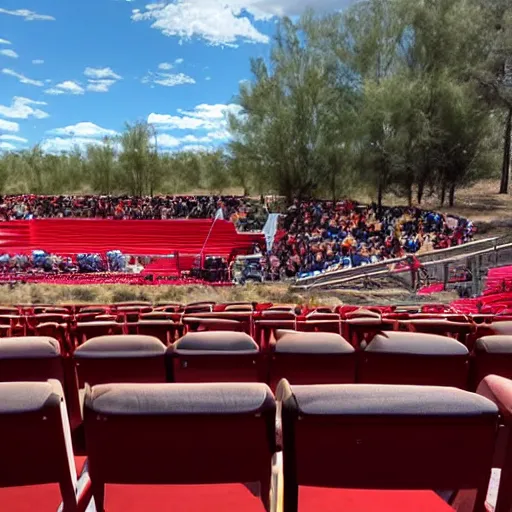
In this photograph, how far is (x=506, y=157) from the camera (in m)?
28.0

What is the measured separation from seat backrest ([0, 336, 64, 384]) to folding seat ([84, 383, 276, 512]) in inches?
48.4

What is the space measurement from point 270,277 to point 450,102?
41.1 feet

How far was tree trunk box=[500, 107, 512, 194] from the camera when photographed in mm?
26922

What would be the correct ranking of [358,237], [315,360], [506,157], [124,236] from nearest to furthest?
[315,360] → [358,237] → [506,157] → [124,236]

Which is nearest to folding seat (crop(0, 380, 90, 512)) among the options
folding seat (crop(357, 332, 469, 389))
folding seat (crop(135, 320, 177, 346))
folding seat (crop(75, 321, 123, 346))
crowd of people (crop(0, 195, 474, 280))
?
folding seat (crop(357, 332, 469, 389))

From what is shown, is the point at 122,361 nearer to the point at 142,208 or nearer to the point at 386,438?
the point at 386,438

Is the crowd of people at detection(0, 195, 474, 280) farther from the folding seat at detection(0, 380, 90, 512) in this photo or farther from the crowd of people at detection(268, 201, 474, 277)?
the folding seat at detection(0, 380, 90, 512)

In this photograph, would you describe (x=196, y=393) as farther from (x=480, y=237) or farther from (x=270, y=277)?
(x=480, y=237)

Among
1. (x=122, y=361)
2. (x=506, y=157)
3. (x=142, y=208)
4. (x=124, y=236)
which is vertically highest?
(x=506, y=157)

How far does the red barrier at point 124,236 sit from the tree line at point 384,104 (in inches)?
190

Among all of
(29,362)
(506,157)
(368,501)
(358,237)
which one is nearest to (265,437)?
(368,501)

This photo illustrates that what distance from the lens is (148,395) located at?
164 cm

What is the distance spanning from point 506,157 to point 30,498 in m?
29.8

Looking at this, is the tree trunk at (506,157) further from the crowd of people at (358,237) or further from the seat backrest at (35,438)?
the seat backrest at (35,438)
